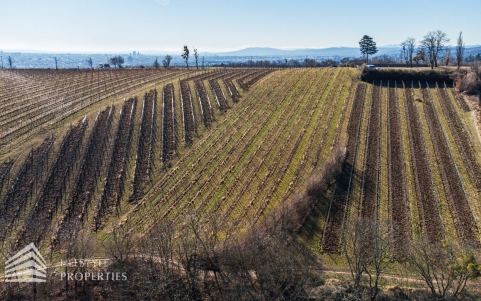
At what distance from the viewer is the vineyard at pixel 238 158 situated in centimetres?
3641

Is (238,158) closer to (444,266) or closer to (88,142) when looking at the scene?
(88,142)

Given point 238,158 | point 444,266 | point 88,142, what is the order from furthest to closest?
point 88,142 < point 238,158 < point 444,266

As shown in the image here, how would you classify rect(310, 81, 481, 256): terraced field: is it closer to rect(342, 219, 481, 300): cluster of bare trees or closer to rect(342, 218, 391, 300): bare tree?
rect(342, 219, 481, 300): cluster of bare trees

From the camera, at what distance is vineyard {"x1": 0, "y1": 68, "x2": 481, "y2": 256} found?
36406mm

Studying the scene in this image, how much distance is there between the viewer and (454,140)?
5053 centimetres

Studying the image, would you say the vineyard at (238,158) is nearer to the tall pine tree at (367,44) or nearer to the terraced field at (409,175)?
the terraced field at (409,175)
